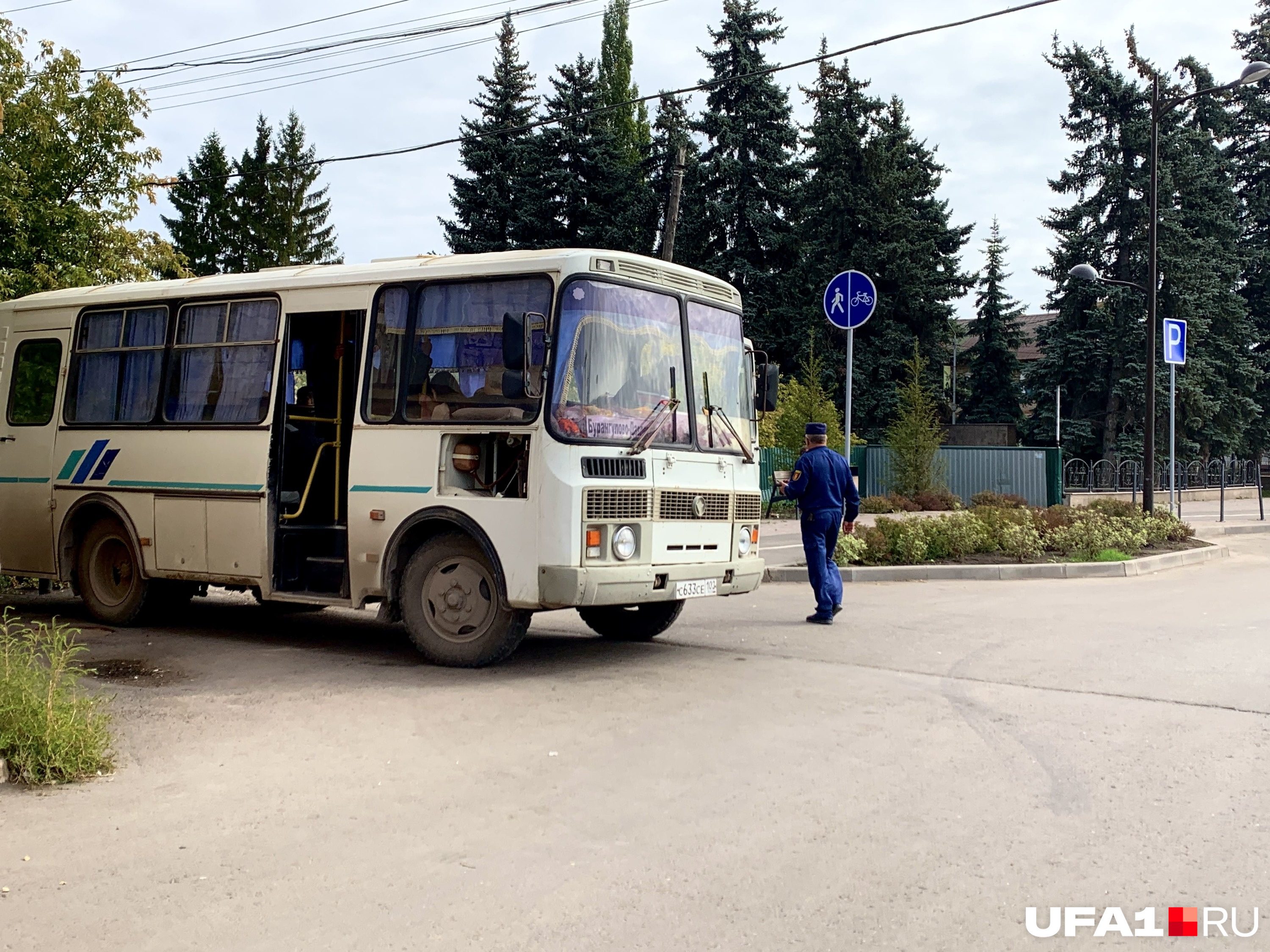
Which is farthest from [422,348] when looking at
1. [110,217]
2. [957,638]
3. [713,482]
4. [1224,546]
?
[1224,546]

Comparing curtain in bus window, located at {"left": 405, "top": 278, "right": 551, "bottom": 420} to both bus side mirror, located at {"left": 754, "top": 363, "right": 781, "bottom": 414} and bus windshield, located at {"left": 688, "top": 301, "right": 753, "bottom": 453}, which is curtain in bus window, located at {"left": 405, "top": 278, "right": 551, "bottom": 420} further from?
bus side mirror, located at {"left": 754, "top": 363, "right": 781, "bottom": 414}

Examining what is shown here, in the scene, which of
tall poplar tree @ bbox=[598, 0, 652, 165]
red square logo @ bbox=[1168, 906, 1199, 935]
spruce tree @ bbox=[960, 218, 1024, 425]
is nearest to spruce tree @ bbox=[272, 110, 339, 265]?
tall poplar tree @ bbox=[598, 0, 652, 165]

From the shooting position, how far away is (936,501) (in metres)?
31.0

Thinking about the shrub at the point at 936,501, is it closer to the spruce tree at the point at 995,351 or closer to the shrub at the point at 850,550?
the shrub at the point at 850,550

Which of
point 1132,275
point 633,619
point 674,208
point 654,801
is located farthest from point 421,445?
point 1132,275

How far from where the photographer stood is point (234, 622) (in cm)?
1169

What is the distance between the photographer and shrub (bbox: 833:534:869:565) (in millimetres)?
15477

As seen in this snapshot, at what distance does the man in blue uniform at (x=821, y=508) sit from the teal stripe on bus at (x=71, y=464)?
649 centimetres

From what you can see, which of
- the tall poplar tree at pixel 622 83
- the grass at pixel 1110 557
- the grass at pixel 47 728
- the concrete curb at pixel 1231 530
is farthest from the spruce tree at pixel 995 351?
the grass at pixel 47 728

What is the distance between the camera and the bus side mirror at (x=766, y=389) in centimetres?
1014

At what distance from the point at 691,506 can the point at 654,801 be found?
3701 mm

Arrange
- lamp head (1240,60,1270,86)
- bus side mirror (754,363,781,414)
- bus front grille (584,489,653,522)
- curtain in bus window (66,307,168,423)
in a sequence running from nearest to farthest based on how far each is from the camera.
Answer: bus front grille (584,489,653,522) < bus side mirror (754,363,781,414) < curtain in bus window (66,307,168,423) < lamp head (1240,60,1270,86)

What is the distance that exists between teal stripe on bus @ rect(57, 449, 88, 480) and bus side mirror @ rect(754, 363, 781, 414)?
6.14 metres

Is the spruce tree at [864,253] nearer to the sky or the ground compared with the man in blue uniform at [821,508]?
nearer to the sky
